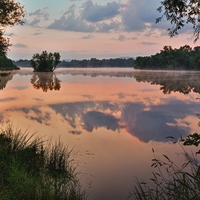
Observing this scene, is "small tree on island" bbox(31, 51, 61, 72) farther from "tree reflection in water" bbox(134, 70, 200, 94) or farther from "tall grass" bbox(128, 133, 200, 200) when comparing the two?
"tall grass" bbox(128, 133, 200, 200)

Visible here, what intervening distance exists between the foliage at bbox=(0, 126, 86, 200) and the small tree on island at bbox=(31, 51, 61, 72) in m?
108

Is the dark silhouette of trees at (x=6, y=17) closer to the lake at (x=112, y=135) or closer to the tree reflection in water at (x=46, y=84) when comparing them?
the lake at (x=112, y=135)

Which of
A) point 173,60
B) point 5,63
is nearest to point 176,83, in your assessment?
point 5,63

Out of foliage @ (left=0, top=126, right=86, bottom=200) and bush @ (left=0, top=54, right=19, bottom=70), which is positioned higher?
bush @ (left=0, top=54, right=19, bottom=70)

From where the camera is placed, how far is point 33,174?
8.05 meters

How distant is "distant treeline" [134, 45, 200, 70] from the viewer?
143750mm

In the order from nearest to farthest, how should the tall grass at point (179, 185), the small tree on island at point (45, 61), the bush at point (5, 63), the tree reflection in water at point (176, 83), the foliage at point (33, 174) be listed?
1. the tall grass at point (179, 185)
2. the foliage at point (33, 174)
3. the bush at point (5, 63)
4. the tree reflection in water at point (176, 83)
5. the small tree on island at point (45, 61)

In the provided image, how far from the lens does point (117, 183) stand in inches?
348

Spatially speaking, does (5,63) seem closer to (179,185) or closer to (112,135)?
(112,135)

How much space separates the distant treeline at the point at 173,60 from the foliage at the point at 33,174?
5003 inches

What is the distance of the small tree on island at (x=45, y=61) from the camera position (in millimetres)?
114938

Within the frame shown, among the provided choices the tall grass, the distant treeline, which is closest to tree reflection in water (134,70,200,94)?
the tall grass

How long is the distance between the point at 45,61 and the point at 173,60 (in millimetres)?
70429

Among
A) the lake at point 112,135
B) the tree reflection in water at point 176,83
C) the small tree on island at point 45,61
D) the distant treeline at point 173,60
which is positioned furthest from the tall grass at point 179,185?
the distant treeline at point 173,60
